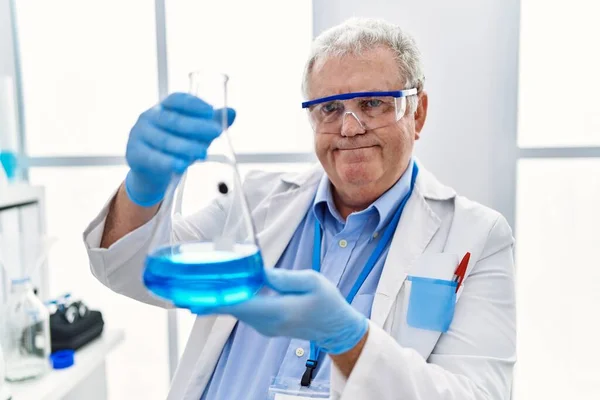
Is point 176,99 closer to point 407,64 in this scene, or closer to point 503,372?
point 407,64

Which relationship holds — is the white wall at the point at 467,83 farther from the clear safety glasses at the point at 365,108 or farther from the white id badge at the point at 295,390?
the white id badge at the point at 295,390

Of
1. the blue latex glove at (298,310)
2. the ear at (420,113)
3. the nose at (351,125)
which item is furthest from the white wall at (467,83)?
the blue latex glove at (298,310)

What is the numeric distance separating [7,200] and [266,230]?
41.0 inches

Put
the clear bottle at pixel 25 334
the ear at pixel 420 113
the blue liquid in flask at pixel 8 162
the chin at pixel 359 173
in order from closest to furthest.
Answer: the chin at pixel 359 173 → the ear at pixel 420 113 → the clear bottle at pixel 25 334 → the blue liquid in flask at pixel 8 162

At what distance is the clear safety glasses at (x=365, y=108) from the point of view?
100 cm

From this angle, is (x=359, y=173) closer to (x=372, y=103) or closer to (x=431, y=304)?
(x=372, y=103)

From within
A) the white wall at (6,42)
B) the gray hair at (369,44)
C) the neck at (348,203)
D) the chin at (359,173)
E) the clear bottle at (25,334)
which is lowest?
the clear bottle at (25,334)

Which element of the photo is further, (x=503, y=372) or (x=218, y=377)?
(x=218, y=377)

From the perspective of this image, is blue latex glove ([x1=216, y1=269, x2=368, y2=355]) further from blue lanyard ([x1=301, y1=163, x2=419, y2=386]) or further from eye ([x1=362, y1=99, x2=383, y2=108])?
eye ([x1=362, y1=99, x2=383, y2=108])

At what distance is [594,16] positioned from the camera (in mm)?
1620

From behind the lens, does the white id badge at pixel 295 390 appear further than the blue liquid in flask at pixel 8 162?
No

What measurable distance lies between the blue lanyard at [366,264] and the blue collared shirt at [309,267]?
11mm

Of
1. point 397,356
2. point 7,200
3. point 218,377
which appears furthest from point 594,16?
point 7,200

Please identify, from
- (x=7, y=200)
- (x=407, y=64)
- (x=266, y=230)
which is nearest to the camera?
(x=407, y=64)
